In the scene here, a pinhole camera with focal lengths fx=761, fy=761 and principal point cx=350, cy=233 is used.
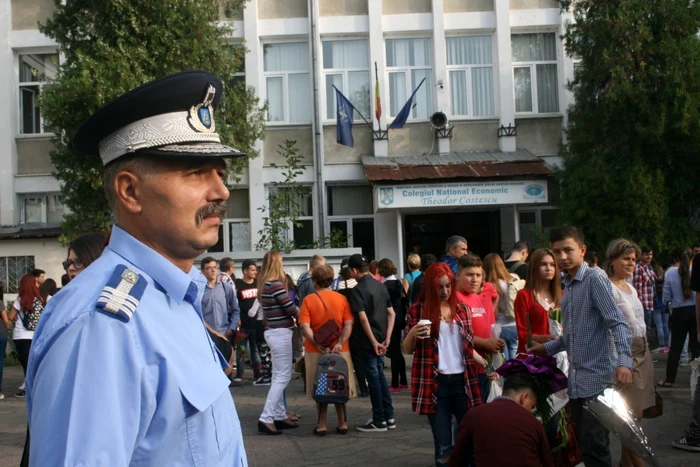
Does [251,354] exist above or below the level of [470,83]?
below

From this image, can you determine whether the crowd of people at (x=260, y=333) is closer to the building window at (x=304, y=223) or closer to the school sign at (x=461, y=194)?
the school sign at (x=461, y=194)

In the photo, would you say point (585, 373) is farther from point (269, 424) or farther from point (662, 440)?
point (269, 424)

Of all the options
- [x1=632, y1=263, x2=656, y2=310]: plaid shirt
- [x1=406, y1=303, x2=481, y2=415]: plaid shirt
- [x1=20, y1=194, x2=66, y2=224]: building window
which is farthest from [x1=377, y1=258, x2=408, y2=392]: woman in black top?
[x1=20, y1=194, x2=66, y2=224]: building window

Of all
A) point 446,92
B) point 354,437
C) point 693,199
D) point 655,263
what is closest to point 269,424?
point 354,437

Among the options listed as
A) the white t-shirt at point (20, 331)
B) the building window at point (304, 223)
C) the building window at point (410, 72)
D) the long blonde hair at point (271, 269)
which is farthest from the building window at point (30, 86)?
the long blonde hair at point (271, 269)

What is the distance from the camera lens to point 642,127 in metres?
16.2

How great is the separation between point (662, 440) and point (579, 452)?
113 inches

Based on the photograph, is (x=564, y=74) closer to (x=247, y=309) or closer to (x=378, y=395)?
(x=247, y=309)

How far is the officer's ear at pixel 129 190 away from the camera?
6.18ft

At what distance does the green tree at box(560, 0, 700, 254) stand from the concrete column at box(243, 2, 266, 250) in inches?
319

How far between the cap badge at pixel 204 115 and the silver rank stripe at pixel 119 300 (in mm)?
527

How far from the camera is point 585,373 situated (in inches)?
220

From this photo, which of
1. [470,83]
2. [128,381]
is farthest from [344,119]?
[128,381]

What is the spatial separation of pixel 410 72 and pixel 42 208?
431 inches
